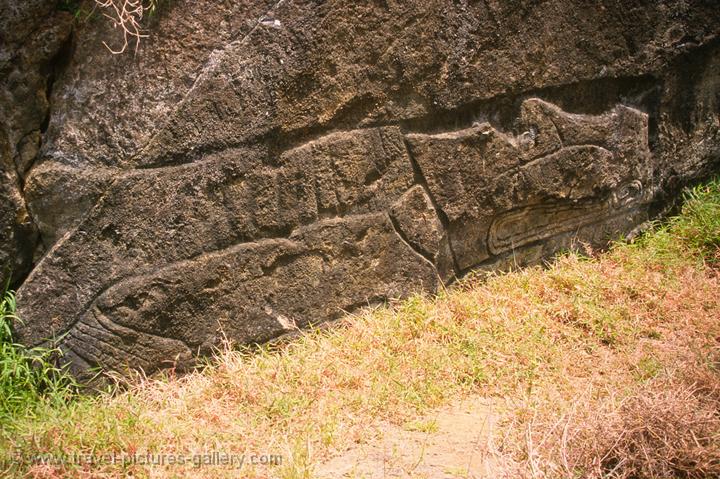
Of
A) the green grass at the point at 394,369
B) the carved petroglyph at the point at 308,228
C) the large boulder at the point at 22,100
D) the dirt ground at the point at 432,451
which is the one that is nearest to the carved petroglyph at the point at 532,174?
the carved petroglyph at the point at 308,228

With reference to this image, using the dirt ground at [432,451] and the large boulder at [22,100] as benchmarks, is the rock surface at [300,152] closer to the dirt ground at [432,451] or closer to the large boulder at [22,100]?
the large boulder at [22,100]

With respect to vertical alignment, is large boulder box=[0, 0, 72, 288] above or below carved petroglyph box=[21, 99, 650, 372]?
above

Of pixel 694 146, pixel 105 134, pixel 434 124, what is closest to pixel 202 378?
pixel 105 134

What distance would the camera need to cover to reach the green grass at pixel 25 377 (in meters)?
2.97

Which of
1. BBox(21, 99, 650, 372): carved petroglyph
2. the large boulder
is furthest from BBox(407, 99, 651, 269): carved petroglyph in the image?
the large boulder

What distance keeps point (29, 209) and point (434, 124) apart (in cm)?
176

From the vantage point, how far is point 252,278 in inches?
132

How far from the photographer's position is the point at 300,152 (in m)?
3.36

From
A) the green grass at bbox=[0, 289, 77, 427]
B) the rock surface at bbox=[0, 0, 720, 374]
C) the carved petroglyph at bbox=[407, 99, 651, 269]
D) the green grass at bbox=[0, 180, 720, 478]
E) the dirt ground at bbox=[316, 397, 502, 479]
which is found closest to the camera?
the dirt ground at bbox=[316, 397, 502, 479]

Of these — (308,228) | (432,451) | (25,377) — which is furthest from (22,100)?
(432,451)

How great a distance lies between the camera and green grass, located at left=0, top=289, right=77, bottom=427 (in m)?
2.97

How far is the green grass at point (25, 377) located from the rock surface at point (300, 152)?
0.08m

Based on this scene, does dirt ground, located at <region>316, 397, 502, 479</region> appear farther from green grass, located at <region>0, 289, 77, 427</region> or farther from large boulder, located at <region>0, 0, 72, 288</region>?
large boulder, located at <region>0, 0, 72, 288</region>

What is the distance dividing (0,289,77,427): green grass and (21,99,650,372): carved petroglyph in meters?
0.07
